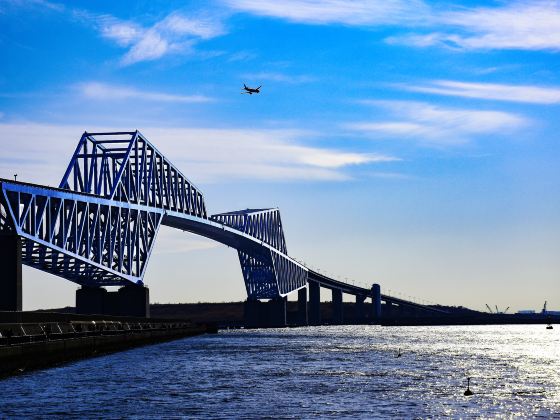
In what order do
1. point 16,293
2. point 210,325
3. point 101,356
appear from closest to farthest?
point 101,356
point 16,293
point 210,325

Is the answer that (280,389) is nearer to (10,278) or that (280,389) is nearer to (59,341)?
(59,341)

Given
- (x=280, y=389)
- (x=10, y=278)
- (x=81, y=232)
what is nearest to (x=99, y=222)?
(x=81, y=232)

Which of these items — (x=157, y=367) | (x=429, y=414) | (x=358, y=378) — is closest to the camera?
(x=429, y=414)

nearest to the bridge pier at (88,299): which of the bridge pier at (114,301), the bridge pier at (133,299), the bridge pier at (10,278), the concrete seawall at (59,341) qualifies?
the bridge pier at (114,301)

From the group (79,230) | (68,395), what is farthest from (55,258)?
(68,395)

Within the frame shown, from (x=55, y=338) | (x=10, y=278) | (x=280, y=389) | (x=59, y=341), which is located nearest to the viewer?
(x=280, y=389)

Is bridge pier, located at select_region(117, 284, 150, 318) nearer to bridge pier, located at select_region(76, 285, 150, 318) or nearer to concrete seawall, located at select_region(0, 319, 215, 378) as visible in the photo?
bridge pier, located at select_region(76, 285, 150, 318)

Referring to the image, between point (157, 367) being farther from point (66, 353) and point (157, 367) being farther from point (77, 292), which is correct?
point (77, 292)
